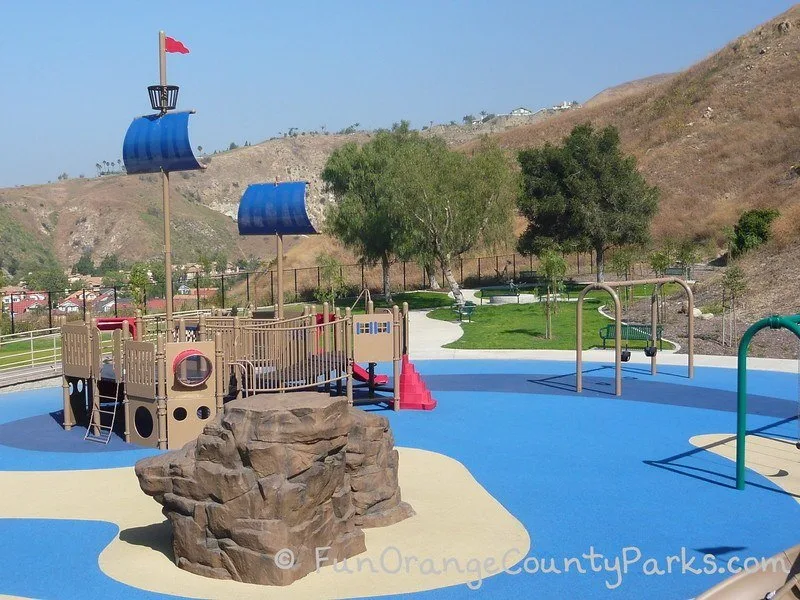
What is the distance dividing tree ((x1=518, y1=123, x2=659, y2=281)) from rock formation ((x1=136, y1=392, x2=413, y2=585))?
3987 centimetres

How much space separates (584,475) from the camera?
570 inches

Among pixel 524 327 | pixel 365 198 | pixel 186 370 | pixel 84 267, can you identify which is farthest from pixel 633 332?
pixel 84 267

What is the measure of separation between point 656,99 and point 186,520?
96.4 m

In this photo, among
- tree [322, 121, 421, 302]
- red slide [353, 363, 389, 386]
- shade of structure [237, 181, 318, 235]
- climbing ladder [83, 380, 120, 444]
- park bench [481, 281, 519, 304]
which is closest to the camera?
climbing ladder [83, 380, 120, 444]

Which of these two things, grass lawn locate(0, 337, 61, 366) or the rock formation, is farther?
grass lawn locate(0, 337, 61, 366)

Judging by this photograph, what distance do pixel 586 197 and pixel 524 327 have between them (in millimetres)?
19233

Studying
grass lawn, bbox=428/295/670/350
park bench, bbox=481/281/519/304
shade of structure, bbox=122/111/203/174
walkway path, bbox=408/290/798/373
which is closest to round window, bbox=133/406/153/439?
shade of structure, bbox=122/111/203/174

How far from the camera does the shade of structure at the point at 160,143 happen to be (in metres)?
19.1

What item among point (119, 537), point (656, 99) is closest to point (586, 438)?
point (119, 537)

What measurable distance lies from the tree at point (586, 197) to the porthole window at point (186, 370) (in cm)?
3446

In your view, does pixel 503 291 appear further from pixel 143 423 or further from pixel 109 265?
pixel 109 265

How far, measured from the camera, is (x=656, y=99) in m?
98.5

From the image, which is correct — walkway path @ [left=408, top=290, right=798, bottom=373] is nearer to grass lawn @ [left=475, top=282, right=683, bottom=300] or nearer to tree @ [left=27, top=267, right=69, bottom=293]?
grass lawn @ [left=475, top=282, right=683, bottom=300]

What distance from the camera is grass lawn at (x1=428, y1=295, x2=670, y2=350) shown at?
29.3 m
